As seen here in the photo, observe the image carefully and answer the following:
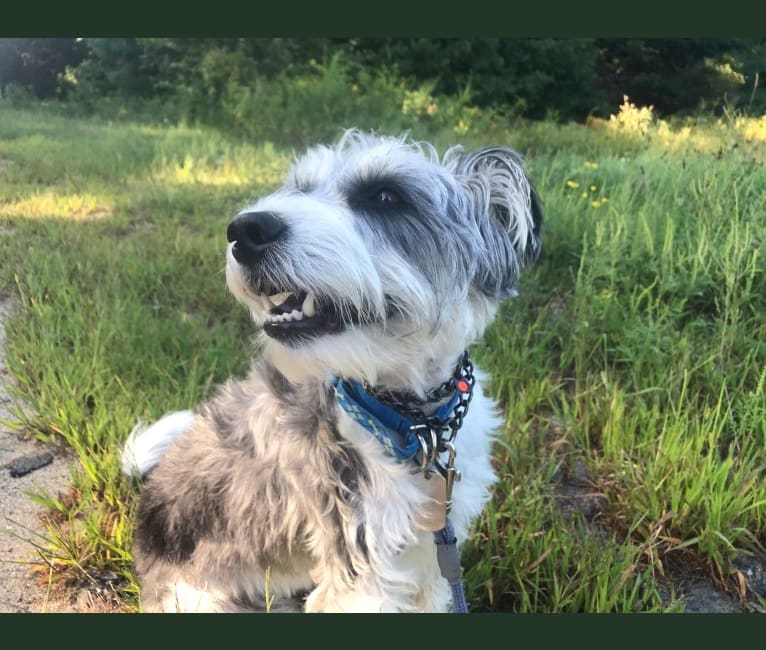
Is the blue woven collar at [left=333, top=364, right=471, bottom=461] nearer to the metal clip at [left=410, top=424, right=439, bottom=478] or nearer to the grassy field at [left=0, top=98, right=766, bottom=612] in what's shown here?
the metal clip at [left=410, top=424, right=439, bottom=478]

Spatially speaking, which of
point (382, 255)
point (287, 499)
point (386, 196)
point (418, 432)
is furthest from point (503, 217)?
point (287, 499)

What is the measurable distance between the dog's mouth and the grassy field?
110cm

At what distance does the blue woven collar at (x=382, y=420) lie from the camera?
5.94ft

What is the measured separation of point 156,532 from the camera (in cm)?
208

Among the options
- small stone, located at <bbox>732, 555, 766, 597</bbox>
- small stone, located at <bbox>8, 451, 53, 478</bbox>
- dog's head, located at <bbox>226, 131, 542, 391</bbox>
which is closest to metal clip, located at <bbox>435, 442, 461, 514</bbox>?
dog's head, located at <bbox>226, 131, 542, 391</bbox>

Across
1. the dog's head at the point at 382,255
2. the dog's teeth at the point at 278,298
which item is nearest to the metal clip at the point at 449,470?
the dog's head at the point at 382,255

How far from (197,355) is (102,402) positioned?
621 mm

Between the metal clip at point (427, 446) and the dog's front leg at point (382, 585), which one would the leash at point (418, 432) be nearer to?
the metal clip at point (427, 446)

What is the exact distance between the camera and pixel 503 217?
2.02 meters

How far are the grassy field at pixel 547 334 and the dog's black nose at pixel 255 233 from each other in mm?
1216

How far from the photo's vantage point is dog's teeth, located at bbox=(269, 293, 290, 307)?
1638mm

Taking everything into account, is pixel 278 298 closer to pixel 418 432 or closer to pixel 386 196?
pixel 386 196

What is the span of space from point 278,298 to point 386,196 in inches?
18.4

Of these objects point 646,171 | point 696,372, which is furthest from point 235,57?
point 696,372
